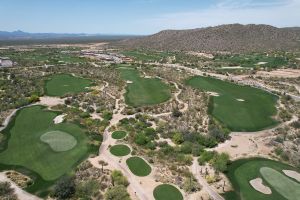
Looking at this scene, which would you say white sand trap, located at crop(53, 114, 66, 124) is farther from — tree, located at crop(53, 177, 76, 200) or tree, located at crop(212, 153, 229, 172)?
tree, located at crop(212, 153, 229, 172)

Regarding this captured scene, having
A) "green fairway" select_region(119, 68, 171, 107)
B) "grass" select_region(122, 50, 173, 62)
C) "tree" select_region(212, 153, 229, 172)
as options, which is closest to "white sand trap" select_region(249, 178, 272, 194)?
"tree" select_region(212, 153, 229, 172)

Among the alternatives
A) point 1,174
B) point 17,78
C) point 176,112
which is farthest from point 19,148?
point 17,78

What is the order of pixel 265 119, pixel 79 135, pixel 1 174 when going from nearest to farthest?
pixel 1 174, pixel 79 135, pixel 265 119

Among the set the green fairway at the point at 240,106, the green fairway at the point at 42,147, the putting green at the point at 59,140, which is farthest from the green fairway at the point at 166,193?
the green fairway at the point at 240,106

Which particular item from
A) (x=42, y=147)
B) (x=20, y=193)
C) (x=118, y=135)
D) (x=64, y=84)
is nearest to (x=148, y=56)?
(x=64, y=84)

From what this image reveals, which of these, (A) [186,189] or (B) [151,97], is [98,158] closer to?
(A) [186,189]

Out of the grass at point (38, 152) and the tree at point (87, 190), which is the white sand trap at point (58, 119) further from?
the tree at point (87, 190)
